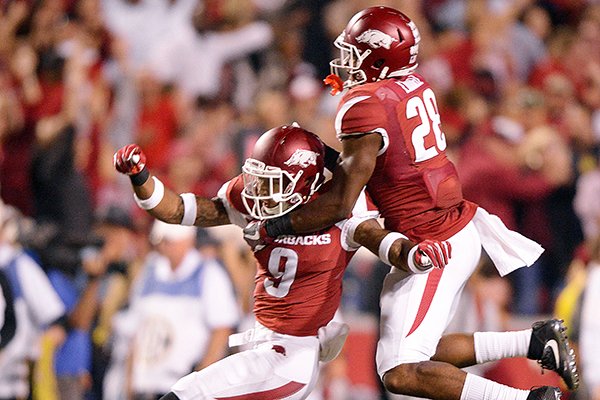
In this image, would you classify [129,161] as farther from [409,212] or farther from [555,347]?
[555,347]

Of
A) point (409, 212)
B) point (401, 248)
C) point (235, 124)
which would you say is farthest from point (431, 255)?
point (235, 124)

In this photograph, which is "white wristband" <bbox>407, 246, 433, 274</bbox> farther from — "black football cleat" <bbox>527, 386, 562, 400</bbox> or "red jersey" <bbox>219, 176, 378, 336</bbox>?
"black football cleat" <bbox>527, 386, 562, 400</bbox>

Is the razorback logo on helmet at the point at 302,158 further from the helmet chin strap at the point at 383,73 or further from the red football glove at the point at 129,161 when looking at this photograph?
the red football glove at the point at 129,161

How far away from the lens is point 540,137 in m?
8.70

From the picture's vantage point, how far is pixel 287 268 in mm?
5102

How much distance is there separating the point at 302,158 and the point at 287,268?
1.47 ft

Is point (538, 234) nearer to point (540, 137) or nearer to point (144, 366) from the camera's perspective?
point (540, 137)

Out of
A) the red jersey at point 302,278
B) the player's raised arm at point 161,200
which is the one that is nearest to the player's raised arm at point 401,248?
the red jersey at point 302,278

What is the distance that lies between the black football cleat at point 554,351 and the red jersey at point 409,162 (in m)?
0.53

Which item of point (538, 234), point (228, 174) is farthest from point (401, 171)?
point (228, 174)

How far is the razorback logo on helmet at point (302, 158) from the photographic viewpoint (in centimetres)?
498

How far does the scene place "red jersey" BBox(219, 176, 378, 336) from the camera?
16.7ft

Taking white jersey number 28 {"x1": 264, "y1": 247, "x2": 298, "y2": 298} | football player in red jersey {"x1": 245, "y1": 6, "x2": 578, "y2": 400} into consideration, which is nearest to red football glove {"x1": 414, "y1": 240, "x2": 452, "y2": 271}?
football player in red jersey {"x1": 245, "y1": 6, "x2": 578, "y2": 400}

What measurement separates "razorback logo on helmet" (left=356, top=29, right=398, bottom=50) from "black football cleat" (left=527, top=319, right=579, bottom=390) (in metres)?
1.28
